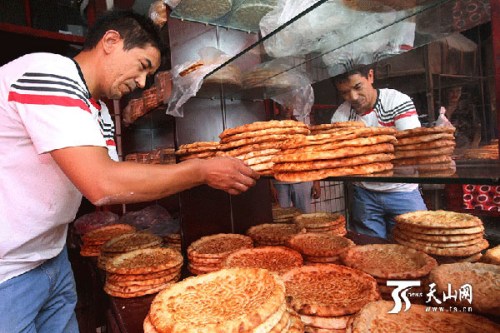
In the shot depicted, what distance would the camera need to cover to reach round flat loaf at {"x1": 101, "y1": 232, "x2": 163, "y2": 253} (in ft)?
9.53

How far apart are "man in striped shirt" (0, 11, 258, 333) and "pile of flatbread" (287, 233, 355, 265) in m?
0.74

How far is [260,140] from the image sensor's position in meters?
2.06

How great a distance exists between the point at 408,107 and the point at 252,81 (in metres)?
1.92

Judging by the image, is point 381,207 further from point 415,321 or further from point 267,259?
point 415,321

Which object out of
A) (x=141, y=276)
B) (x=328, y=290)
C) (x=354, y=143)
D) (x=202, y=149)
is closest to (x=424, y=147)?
(x=354, y=143)

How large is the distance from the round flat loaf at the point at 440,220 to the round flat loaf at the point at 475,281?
0.73m

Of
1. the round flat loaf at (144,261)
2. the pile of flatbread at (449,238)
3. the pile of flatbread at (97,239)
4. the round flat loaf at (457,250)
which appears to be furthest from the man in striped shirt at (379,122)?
the pile of flatbread at (97,239)

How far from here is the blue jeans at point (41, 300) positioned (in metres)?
1.76

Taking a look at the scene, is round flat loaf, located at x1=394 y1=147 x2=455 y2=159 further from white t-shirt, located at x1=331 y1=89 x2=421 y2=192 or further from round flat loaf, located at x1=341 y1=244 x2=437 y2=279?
white t-shirt, located at x1=331 y1=89 x2=421 y2=192

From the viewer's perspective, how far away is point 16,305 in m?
1.80

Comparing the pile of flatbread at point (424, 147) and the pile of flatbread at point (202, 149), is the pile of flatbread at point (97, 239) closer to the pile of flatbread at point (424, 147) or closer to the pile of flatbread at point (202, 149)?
the pile of flatbread at point (202, 149)

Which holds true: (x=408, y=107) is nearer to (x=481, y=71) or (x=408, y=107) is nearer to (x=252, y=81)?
(x=252, y=81)

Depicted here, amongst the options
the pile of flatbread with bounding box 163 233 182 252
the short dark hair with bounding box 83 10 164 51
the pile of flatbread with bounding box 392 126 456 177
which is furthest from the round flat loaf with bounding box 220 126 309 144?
the pile of flatbread with bounding box 163 233 182 252

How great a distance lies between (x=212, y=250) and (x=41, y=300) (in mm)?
1122
